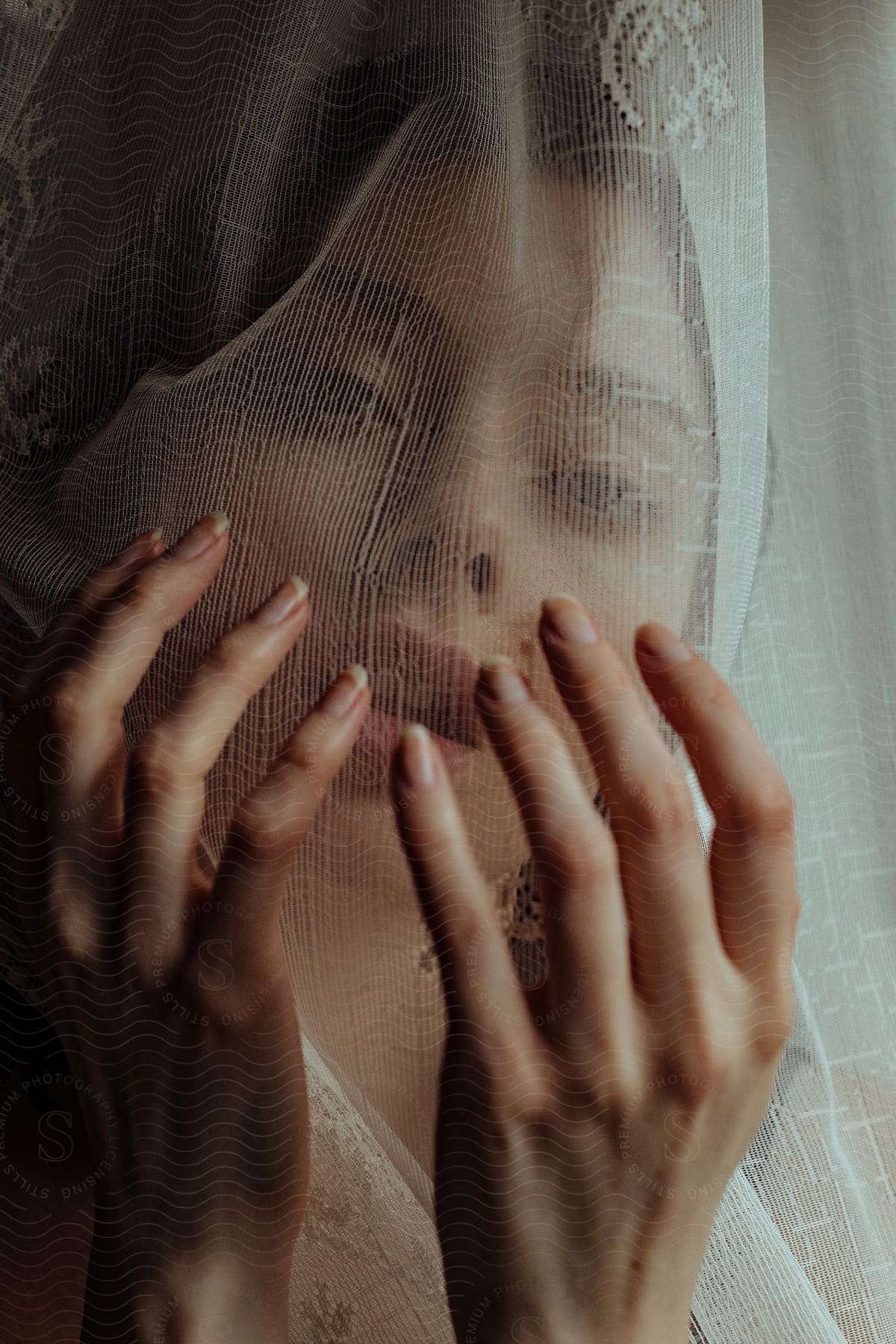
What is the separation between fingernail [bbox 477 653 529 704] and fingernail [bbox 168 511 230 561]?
110mm

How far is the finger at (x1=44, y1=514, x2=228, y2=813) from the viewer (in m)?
0.36

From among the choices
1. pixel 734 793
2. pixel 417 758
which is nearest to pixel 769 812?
pixel 734 793

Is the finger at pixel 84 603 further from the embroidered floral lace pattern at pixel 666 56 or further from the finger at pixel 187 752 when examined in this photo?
the embroidered floral lace pattern at pixel 666 56

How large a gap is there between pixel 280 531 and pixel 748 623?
0.17 metres

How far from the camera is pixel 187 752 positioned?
35 cm

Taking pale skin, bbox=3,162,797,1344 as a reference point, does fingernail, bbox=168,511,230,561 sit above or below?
above

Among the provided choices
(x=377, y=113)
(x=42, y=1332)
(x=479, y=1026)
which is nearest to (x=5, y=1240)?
(x=42, y=1332)

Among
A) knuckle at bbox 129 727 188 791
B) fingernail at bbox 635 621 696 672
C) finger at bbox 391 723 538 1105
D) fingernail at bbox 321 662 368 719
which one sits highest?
fingernail at bbox 635 621 696 672

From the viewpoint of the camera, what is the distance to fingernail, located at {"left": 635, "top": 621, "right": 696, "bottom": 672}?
0.33m

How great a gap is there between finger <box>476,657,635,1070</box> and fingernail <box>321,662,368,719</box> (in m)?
0.05

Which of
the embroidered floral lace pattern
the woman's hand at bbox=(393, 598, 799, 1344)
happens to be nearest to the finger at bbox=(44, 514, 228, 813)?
the woman's hand at bbox=(393, 598, 799, 1344)

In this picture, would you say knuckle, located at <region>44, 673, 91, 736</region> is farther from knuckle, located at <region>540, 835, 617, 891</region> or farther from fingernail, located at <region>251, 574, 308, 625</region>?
knuckle, located at <region>540, 835, 617, 891</region>

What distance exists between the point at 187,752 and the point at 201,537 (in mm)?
78

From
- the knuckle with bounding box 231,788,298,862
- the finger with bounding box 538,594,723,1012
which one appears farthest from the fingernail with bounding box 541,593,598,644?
the knuckle with bounding box 231,788,298,862
